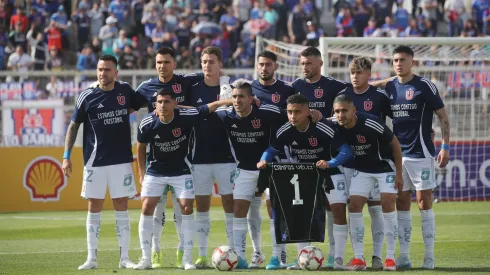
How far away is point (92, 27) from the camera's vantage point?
29.6 metres

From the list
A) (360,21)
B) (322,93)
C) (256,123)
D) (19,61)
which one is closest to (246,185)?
(256,123)

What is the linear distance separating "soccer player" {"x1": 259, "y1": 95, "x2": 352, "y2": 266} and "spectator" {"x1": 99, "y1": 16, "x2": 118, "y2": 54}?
57.5 feet

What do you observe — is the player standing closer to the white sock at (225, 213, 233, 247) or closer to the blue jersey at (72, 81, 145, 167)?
the blue jersey at (72, 81, 145, 167)

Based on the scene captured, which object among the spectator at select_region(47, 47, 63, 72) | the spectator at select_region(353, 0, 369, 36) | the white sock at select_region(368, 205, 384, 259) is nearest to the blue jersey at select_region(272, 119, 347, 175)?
the white sock at select_region(368, 205, 384, 259)

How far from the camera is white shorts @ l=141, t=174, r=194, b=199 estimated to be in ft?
37.8

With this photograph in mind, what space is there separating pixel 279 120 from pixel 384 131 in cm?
A: 129

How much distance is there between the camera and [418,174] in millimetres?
11672

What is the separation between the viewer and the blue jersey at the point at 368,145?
1117 centimetres

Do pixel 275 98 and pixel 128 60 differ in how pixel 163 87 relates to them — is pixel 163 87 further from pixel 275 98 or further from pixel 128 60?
pixel 128 60

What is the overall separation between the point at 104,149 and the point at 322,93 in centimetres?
278

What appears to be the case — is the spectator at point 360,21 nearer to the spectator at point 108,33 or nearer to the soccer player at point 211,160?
the spectator at point 108,33

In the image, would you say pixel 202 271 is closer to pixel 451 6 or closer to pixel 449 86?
pixel 449 86

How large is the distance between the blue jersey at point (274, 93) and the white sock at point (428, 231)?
2.20m

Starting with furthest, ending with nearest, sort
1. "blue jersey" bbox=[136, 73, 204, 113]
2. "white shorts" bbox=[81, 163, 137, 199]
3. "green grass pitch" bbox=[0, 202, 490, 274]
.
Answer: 1. "blue jersey" bbox=[136, 73, 204, 113]
2. "white shorts" bbox=[81, 163, 137, 199]
3. "green grass pitch" bbox=[0, 202, 490, 274]
